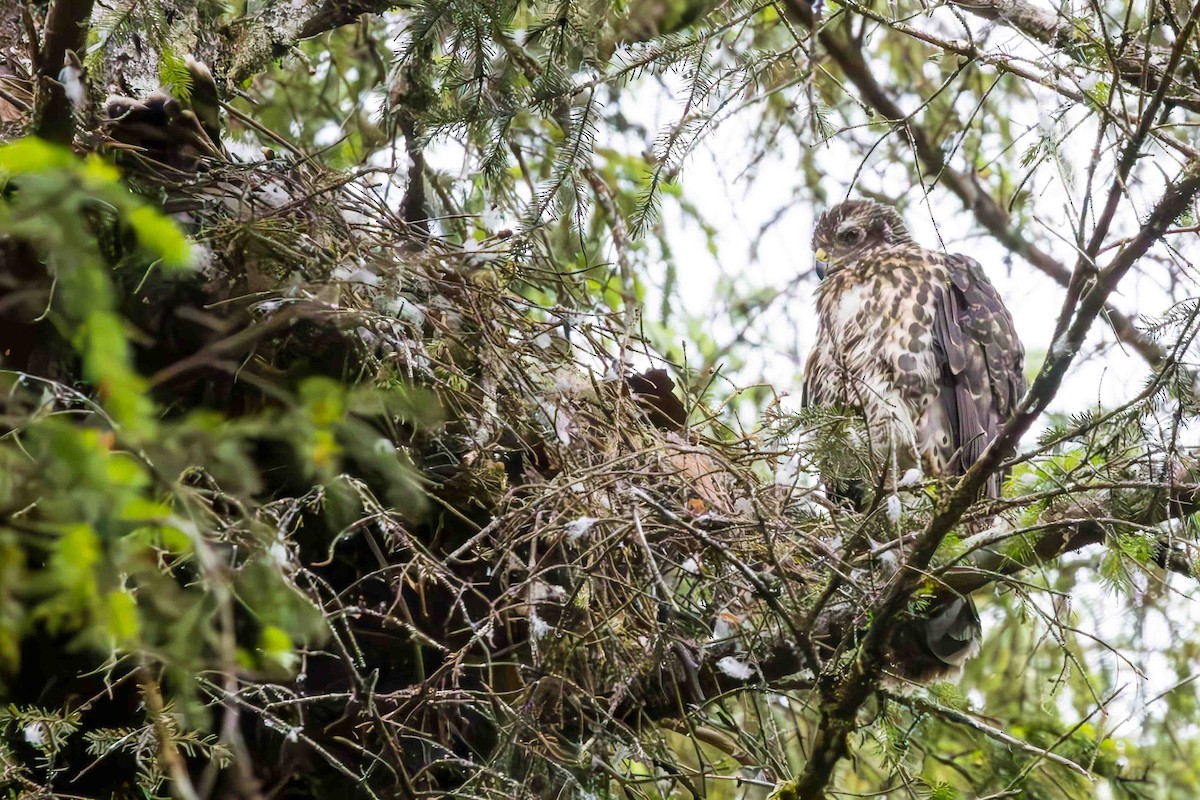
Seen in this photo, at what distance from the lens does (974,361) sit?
430 cm

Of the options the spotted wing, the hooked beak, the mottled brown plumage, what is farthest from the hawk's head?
the spotted wing

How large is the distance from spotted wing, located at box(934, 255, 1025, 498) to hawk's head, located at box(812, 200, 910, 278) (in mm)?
561

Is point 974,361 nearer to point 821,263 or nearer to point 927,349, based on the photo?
point 927,349

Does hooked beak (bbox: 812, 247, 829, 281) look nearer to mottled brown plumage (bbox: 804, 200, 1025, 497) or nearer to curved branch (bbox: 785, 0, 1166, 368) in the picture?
mottled brown plumage (bbox: 804, 200, 1025, 497)

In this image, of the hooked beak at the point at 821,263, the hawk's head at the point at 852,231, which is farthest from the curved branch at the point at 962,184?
the hooked beak at the point at 821,263

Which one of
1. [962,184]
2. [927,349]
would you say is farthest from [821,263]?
→ [962,184]

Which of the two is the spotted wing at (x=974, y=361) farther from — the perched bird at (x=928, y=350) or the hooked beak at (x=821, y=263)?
the hooked beak at (x=821, y=263)

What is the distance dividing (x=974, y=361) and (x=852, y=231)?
3.05 ft

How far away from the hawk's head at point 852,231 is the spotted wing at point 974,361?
0.56m

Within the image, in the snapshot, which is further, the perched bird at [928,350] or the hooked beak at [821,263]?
the hooked beak at [821,263]

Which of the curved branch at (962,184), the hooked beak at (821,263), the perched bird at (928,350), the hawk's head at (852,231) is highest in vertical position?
the curved branch at (962,184)

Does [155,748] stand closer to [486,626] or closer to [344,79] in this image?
[486,626]

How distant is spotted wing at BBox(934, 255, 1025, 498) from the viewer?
13.9 ft

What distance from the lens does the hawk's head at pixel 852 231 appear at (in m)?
4.92
